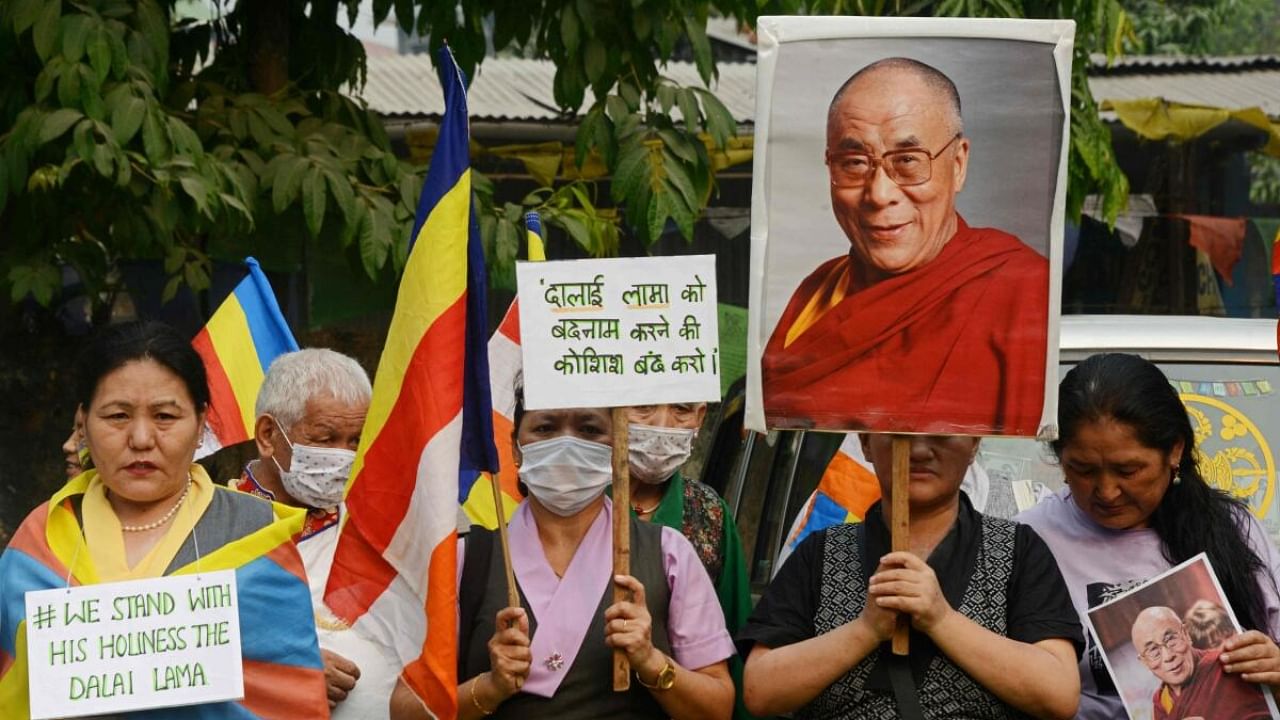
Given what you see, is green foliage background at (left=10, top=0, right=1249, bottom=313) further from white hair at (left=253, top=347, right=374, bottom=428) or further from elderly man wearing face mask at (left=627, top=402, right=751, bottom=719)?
elderly man wearing face mask at (left=627, top=402, right=751, bottom=719)

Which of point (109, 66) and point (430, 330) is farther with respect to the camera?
point (109, 66)

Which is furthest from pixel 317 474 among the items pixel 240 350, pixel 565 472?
pixel 240 350

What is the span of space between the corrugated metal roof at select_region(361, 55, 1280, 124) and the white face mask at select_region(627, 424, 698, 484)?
20.4 feet

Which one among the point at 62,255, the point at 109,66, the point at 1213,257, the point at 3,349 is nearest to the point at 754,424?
the point at 109,66

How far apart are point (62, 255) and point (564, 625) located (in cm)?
369

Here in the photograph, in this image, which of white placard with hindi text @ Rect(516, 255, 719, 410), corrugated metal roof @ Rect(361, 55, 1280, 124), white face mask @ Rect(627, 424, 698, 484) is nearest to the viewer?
white placard with hindi text @ Rect(516, 255, 719, 410)

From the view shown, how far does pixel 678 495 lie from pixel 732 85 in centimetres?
797

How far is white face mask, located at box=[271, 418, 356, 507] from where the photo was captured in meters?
4.54

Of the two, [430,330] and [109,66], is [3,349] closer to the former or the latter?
[109,66]

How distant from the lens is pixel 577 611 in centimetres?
399

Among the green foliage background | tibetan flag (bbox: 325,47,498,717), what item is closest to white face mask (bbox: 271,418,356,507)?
tibetan flag (bbox: 325,47,498,717)

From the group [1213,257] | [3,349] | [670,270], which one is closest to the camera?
[670,270]

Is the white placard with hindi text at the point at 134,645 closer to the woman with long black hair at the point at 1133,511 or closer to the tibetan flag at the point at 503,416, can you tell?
the tibetan flag at the point at 503,416

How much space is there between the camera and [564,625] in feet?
13.0
